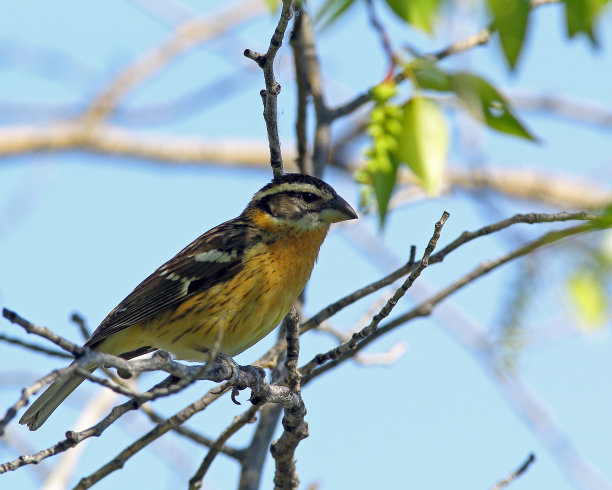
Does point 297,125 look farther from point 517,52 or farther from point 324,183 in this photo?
point 517,52

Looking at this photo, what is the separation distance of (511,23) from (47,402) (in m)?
3.23

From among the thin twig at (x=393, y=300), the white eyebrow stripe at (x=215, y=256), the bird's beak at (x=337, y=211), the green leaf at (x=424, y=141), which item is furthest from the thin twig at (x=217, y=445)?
the green leaf at (x=424, y=141)

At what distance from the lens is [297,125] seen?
208 inches

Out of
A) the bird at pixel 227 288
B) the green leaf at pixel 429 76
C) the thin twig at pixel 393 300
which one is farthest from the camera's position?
the bird at pixel 227 288

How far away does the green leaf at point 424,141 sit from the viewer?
3566mm

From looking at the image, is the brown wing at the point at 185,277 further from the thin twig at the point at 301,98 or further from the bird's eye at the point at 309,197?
the thin twig at the point at 301,98

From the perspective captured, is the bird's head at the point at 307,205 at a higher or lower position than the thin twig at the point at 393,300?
higher

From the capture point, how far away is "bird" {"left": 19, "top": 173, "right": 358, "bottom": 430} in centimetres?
475

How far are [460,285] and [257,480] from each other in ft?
4.89

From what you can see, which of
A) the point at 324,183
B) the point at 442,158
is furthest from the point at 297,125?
the point at 442,158

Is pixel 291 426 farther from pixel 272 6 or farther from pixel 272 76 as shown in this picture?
pixel 272 6

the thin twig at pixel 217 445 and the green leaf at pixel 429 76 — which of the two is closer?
the green leaf at pixel 429 76

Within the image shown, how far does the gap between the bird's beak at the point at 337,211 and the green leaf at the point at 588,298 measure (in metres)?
1.47

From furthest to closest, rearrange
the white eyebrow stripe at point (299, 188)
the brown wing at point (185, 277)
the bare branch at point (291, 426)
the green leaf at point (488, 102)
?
the white eyebrow stripe at point (299, 188), the brown wing at point (185, 277), the bare branch at point (291, 426), the green leaf at point (488, 102)
